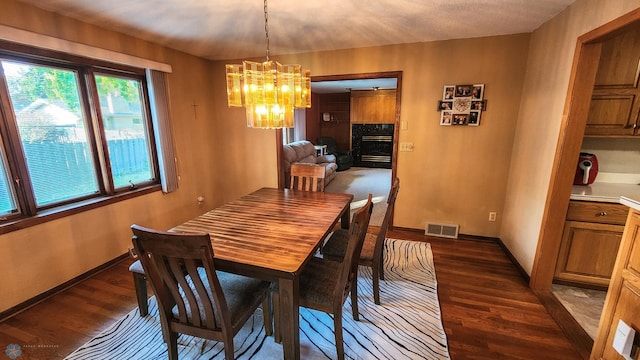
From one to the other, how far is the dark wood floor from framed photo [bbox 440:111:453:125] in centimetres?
158

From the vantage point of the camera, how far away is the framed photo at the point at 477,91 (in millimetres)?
2885

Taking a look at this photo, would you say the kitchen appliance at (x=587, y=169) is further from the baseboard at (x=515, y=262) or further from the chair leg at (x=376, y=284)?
the chair leg at (x=376, y=284)

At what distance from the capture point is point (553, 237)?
2.12 m

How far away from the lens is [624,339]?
122cm

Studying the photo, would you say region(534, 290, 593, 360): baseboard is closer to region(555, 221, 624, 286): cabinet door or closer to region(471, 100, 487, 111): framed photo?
region(555, 221, 624, 286): cabinet door

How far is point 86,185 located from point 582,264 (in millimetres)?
4553

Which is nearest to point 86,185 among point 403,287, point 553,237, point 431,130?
point 403,287

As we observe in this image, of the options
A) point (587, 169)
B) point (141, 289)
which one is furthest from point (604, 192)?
point (141, 289)

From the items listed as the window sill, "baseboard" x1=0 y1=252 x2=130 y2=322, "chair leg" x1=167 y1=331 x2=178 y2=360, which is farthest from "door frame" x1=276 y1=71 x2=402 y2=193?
"baseboard" x1=0 y1=252 x2=130 y2=322

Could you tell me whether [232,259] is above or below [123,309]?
above

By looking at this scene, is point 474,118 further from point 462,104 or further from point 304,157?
point 304,157

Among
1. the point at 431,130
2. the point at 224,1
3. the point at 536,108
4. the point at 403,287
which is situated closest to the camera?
the point at 224,1

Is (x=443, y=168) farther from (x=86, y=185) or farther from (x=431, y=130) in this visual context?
(x=86, y=185)

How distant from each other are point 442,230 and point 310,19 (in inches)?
111
